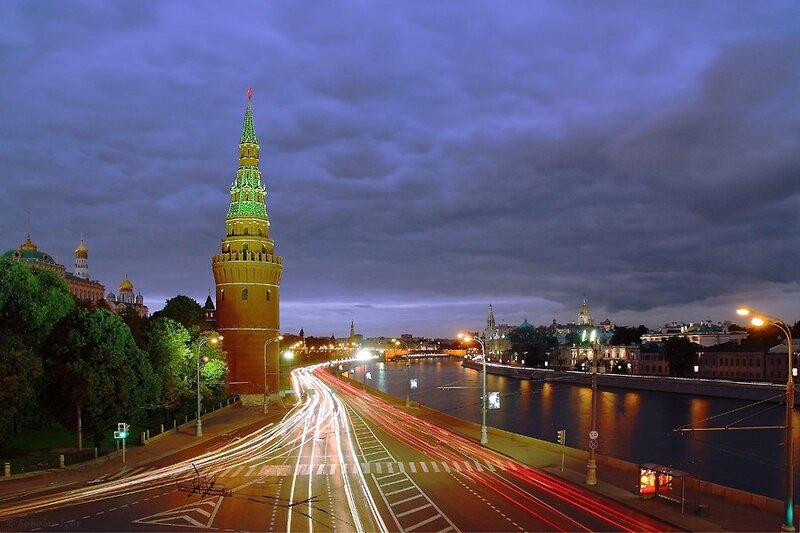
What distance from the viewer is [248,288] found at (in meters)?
90.5

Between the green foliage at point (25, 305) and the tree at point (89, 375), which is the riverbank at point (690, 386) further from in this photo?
the green foliage at point (25, 305)

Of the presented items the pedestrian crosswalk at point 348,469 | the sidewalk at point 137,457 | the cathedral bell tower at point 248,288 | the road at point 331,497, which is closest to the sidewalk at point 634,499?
the road at point 331,497

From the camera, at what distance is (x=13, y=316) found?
43812 millimetres

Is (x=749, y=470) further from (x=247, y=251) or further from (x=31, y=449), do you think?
(x=247, y=251)

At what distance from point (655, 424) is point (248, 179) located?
58.9 meters

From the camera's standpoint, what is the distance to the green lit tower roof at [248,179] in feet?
303

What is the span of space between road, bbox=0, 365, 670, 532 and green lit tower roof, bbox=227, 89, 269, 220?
162ft

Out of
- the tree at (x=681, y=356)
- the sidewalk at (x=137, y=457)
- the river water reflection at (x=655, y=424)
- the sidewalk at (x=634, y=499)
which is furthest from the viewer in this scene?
A: the tree at (x=681, y=356)

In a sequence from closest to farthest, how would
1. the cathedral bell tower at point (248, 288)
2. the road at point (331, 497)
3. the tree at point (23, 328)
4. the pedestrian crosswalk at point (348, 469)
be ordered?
the road at point (331, 497), the pedestrian crosswalk at point (348, 469), the tree at point (23, 328), the cathedral bell tower at point (248, 288)

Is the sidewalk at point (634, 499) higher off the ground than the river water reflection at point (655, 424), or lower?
higher

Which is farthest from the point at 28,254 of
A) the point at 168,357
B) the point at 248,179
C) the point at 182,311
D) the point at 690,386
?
the point at 690,386

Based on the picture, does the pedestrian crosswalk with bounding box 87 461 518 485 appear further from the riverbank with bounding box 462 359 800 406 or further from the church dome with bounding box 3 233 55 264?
the church dome with bounding box 3 233 55 264

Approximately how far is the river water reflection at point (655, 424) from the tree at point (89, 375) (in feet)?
113

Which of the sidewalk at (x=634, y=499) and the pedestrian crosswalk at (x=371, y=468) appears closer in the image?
the sidewalk at (x=634, y=499)
